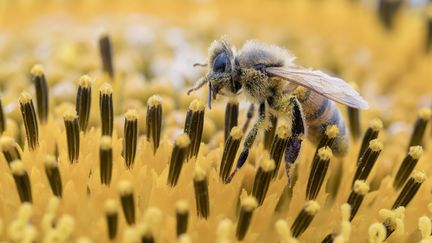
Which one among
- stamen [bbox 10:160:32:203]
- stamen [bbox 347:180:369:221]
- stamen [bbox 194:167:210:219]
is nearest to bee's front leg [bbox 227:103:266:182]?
stamen [bbox 194:167:210:219]

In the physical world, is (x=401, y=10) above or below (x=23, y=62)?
above

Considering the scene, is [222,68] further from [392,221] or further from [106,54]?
[106,54]

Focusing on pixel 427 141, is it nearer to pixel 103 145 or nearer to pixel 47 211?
pixel 103 145

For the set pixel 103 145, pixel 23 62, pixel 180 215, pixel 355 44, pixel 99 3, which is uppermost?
pixel 99 3

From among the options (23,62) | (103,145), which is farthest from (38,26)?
(103,145)

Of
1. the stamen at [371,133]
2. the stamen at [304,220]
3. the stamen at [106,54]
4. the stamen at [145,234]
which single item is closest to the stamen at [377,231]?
the stamen at [304,220]

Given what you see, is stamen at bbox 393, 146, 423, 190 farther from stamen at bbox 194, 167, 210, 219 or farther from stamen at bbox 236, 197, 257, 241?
stamen at bbox 194, 167, 210, 219
